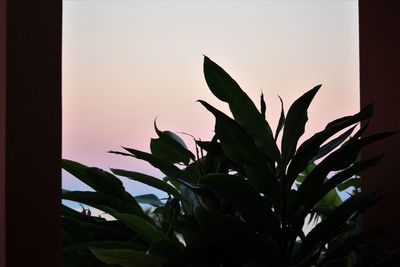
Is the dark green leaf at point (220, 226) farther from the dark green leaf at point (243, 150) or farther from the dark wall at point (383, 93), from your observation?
the dark wall at point (383, 93)

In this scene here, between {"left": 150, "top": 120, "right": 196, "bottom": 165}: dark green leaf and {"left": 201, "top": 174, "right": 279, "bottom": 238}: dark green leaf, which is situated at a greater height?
{"left": 150, "top": 120, "right": 196, "bottom": 165}: dark green leaf

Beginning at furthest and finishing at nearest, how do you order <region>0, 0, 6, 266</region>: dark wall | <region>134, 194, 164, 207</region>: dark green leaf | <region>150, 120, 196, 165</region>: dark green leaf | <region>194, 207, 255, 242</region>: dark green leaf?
<region>134, 194, 164, 207</region>: dark green leaf → <region>150, 120, 196, 165</region>: dark green leaf → <region>194, 207, 255, 242</region>: dark green leaf → <region>0, 0, 6, 266</region>: dark wall

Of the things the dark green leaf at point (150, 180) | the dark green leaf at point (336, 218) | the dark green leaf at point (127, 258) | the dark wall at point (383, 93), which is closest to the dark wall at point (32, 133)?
the dark green leaf at point (127, 258)

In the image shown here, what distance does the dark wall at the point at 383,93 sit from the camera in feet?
3.77

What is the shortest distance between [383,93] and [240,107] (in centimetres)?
44

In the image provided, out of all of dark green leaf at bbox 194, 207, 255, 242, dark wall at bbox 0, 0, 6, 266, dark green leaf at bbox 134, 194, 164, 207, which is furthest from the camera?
dark green leaf at bbox 134, 194, 164, 207

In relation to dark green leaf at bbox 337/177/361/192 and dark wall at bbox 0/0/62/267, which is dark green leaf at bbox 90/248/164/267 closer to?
dark wall at bbox 0/0/62/267

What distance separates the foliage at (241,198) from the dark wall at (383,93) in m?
0.18

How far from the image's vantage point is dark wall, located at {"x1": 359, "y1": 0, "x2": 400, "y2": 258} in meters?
1.15

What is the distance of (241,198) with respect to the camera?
0.86 metres

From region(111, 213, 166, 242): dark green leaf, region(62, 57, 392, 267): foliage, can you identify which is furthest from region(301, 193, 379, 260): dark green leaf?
region(111, 213, 166, 242): dark green leaf

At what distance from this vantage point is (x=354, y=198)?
93cm

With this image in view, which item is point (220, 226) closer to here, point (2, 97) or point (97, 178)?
point (97, 178)

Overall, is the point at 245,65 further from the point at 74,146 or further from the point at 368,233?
the point at 368,233
